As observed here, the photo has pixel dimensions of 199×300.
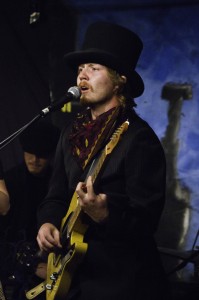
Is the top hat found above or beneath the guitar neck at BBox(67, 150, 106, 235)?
above

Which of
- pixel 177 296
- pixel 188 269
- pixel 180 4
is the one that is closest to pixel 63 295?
pixel 177 296

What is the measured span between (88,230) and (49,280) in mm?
387

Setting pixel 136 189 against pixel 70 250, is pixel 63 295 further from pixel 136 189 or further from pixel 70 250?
pixel 136 189

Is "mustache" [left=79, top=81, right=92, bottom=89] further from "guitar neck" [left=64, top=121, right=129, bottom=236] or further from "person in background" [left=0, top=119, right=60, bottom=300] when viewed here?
"person in background" [left=0, top=119, right=60, bottom=300]

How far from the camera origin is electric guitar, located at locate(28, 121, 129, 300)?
258cm

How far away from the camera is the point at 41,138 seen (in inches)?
207

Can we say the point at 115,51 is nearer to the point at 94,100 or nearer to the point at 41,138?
the point at 94,100

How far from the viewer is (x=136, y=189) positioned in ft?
8.41

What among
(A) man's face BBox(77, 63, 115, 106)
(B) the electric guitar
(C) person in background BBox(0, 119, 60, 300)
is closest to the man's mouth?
(A) man's face BBox(77, 63, 115, 106)

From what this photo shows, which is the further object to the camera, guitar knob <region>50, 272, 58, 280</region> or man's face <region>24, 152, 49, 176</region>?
man's face <region>24, 152, 49, 176</region>

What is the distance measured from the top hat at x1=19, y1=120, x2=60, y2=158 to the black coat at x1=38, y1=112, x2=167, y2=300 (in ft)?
8.39

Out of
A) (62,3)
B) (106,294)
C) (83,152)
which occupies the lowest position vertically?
(106,294)

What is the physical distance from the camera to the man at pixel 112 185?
2539 mm

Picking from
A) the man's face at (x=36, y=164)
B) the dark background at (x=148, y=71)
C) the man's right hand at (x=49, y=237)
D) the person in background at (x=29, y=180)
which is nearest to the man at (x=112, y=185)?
the man's right hand at (x=49, y=237)
